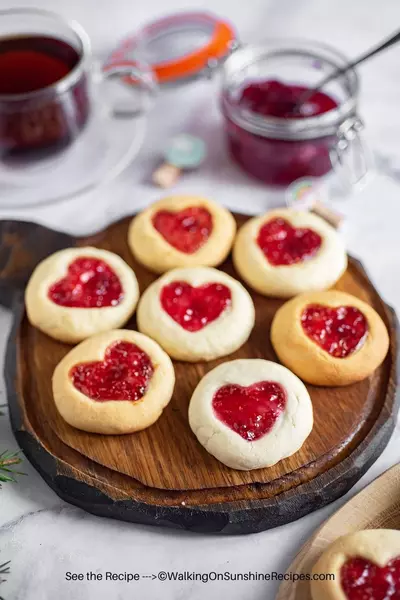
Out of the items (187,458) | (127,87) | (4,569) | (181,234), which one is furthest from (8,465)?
(127,87)

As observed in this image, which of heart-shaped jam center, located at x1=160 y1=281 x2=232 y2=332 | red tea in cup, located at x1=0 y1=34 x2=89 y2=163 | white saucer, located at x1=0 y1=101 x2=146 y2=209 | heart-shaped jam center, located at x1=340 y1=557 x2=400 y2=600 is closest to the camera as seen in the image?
heart-shaped jam center, located at x1=340 y1=557 x2=400 y2=600

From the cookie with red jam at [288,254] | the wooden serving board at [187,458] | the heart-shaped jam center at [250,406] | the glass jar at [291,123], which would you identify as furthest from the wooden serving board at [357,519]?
the glass jar at [291,123]

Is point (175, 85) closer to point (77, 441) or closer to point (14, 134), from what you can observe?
point (14, 134)

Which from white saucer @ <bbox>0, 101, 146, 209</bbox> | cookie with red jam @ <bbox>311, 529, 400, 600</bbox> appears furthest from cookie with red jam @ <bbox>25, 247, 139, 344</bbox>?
cookie with red jam @ <bbox>311, 529, 400, 600</bbox>

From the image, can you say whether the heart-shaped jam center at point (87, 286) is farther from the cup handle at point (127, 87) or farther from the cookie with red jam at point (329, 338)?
the cup handle at point (127, 87)

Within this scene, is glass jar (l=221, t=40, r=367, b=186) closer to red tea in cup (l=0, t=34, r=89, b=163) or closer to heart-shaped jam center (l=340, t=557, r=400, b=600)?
red tea in cup (l=0, t=34, r=89, b=163)
